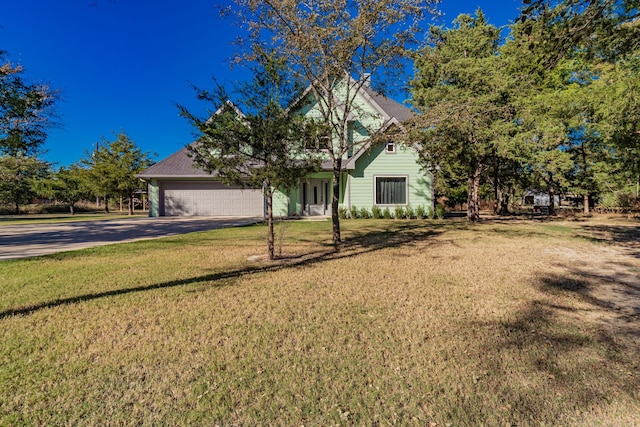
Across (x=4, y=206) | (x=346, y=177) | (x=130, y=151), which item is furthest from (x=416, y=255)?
(x=4, y=206)

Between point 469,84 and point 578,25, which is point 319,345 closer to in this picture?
point 578,25

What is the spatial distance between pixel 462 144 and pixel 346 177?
21.0ft

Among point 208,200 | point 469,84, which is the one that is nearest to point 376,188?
point 469,84

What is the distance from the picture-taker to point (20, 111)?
28.0 ft

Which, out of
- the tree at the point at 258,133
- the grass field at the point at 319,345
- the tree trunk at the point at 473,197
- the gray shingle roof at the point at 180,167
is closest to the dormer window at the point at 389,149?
the gray shingle roof at the point at 180,167

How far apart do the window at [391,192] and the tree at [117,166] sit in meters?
18.6

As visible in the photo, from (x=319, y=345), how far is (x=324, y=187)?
1572cm

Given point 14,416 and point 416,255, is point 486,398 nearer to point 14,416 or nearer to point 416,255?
point 14,416

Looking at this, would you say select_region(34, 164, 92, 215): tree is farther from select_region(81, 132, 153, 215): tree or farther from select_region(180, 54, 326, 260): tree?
select_region(180, 54, 326, 260): tree

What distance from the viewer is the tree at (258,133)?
20.5 ft

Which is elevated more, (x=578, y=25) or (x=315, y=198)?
(x=578, y=25)

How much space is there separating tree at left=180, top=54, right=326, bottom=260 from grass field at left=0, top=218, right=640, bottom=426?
2049 mm

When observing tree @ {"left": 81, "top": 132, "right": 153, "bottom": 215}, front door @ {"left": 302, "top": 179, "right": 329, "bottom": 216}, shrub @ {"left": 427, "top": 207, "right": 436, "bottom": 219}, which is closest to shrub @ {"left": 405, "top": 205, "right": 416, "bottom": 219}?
shrub @ {"left": 427, "top": 207, "right": 436, "bottom": 219}

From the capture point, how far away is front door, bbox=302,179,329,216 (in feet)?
60.5
